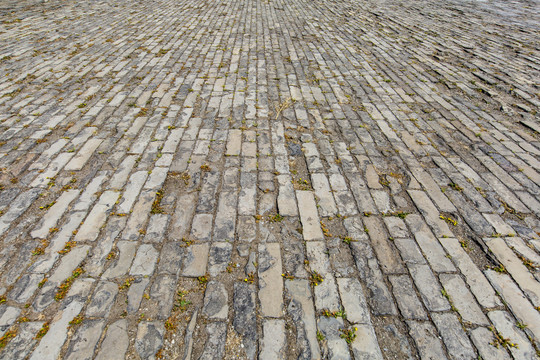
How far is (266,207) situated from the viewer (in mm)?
3180

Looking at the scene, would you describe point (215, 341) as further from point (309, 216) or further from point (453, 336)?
point (453, 336)

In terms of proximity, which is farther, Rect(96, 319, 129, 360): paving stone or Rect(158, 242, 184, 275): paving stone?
Rect(158, 242, 184, 275): paving stone

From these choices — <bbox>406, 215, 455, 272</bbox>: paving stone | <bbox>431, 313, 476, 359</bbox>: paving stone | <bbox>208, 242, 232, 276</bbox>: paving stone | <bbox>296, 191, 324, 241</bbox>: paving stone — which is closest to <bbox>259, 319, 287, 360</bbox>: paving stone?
<bbox>208, 242, 232, 276</bbox>: paving stone

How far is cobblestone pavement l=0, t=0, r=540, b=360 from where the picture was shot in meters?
2.19

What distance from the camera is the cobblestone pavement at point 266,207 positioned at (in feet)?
7.17

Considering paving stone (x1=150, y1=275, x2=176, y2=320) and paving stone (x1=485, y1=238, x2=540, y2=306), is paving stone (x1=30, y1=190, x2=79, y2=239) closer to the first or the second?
paving stone (x1=150, y1=275, x2=176, y2=320)

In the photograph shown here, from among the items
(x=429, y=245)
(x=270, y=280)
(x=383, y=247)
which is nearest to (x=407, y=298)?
(x=383, y=247)

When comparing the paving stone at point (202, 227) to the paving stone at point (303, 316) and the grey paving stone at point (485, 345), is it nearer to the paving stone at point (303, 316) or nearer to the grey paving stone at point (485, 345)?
the paving stone at point (303, 316)

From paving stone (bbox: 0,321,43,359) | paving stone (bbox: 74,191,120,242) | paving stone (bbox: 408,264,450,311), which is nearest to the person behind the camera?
paving stone (bbox: 0,321,43,359)

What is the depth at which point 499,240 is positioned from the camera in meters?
2.89

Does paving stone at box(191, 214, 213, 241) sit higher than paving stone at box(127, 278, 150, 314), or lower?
higher

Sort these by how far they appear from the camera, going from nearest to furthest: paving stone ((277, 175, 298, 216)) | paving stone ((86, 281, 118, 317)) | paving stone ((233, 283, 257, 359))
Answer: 1. paving stone ((233, 283, 257, 359))
2. paving stone ((86, 281, 118, 317))
3. paving stone ((277, 175, 298, 216))

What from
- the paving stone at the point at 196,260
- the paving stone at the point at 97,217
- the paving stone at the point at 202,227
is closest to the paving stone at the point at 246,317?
the paving stone at the point at 196,260

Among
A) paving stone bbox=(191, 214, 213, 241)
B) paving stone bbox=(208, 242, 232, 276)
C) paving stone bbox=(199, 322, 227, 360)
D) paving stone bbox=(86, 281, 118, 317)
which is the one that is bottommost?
paving stone bbox=(199, 322, 227, 360)
